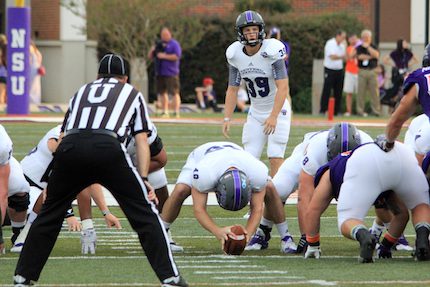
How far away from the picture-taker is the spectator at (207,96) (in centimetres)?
3048

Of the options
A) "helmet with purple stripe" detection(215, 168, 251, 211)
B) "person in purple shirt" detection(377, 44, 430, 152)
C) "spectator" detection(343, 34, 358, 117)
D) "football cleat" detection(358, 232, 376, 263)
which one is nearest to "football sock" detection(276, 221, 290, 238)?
"helmet with purple stripe" detection(215, 168, 251, 211)

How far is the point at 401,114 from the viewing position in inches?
355

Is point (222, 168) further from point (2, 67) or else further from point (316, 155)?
point (2, 67)

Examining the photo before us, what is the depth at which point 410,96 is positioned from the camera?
9.10 m

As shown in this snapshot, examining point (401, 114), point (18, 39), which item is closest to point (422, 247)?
point (401, 114)

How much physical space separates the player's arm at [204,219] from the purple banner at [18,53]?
51.2ft

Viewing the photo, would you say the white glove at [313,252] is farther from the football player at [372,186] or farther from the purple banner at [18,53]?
the purple banner at [18,53]

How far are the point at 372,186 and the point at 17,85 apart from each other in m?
16.4

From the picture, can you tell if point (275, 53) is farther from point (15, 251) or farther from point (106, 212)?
point (15, 251)

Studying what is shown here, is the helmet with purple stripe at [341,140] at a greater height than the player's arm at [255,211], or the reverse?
the helmet with purple stripe at [341,140]

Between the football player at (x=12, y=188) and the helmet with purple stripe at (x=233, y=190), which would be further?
the football player at (x=12, y=188)

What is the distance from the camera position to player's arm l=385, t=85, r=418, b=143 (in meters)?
9.01

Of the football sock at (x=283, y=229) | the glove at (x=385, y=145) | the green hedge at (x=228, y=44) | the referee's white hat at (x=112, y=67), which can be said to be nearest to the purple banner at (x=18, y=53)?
the green hedge at (x=228, y=44)

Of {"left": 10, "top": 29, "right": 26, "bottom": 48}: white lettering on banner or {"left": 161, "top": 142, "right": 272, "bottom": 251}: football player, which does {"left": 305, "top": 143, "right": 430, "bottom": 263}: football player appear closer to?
{"left": 161, "top": 142, "right": 272, "bottom": 251}: football player
